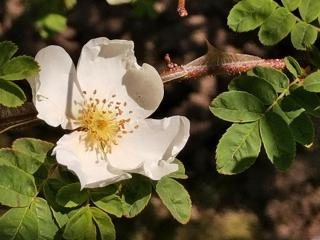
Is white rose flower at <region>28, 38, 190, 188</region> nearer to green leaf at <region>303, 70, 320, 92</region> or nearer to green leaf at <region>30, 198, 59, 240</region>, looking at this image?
green leaf at <region>30, 198, 59, 240</region>

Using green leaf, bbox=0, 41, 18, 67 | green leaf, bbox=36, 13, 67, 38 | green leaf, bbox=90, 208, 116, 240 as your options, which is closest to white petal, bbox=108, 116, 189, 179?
green leaf, bbox=90, 208, 116, 240

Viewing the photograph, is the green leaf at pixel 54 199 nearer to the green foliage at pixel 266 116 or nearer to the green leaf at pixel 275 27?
the green foliage at pixel 266 116

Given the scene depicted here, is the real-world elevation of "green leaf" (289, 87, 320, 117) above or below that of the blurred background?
above

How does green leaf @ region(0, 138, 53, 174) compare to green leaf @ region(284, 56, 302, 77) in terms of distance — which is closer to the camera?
green leaf @ region(0, 138, 53, 174)

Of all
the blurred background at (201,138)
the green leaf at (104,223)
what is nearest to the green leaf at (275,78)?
the green leaf at (104,223)

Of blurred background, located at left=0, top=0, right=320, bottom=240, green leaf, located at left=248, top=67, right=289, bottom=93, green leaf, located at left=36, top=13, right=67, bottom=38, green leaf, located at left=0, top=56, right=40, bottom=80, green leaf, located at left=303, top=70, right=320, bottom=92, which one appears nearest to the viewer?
green leaf, located at left=0, top=56, right=40, bottom=80

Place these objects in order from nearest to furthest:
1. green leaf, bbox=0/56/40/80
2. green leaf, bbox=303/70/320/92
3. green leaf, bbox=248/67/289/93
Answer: green leaf, bbox=0/56/40/80, green leaf, bbox=303/70/320/92, green leaf, bbox=248/67/289/93

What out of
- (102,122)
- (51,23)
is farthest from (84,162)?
(51,23)
